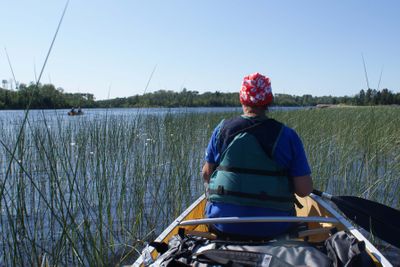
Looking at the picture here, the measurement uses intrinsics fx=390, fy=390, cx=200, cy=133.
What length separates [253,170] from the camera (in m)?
2.31

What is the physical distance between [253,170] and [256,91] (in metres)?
0.48

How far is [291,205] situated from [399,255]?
6.92 ft

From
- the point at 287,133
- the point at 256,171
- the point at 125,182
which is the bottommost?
the point at 125,182

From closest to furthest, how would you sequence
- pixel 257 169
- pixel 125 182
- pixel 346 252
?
pixel 346 252 → pixel 257 169 → pixel 125 182

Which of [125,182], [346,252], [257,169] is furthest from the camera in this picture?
[125,182]

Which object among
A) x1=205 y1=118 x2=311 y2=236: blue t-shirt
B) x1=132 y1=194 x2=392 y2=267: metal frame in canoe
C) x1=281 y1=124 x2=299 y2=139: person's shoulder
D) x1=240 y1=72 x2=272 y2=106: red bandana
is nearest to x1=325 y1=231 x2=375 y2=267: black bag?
x1=132 y1=194 x2=392 y2=267: metal frame in canoe

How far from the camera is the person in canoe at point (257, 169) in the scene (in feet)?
7.57

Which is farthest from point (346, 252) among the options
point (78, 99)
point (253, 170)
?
point (78, 99)

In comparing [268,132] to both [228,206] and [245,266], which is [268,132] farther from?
[245,266]

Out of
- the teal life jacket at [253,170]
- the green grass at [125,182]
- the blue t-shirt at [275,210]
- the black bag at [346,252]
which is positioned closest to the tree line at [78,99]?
the green grass at [125,182]

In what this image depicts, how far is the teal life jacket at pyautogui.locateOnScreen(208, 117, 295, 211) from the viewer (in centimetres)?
230

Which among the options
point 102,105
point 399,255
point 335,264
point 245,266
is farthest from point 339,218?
point 102,105

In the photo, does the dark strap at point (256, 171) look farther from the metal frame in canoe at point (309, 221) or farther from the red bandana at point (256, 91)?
the red bandana at point (256, 91)

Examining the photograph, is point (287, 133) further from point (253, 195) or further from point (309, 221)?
point (309, 221)
